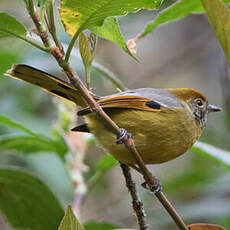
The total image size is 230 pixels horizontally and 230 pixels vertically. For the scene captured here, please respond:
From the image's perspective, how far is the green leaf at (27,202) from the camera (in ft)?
7.68

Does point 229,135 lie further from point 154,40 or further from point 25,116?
point 154,40

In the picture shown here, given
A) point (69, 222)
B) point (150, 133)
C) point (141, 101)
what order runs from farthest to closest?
point (141, 101)
point (150, 133)
point (69, 222)

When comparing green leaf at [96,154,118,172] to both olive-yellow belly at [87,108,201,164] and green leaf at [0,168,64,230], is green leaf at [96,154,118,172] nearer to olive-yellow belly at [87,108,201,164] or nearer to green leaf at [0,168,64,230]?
olive-yellow belly at [87,108,201,164]

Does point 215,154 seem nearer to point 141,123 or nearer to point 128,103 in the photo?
point 141,123

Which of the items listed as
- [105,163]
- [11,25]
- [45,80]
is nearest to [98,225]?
[105,163]

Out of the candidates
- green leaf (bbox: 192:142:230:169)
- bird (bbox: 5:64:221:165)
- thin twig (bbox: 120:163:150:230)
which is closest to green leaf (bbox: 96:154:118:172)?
bird (bbox: 5:64:221:165)

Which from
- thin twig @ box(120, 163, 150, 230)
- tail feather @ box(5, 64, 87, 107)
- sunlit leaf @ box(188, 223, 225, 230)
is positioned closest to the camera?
sunlit leaf @ box(188, 223, 225, 230)

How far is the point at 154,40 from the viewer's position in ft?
23.7

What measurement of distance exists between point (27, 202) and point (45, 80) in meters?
0.73

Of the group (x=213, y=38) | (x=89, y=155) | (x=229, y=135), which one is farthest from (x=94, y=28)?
(x=213, y=38)

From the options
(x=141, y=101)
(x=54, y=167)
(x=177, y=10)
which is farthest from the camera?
(x=54, y=167)

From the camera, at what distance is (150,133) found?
242 centimetres

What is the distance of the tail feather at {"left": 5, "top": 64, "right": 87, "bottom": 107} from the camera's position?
2.03m

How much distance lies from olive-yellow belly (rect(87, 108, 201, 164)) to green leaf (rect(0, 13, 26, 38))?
98 centimetres
